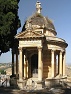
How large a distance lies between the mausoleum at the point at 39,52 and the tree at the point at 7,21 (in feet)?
6.21

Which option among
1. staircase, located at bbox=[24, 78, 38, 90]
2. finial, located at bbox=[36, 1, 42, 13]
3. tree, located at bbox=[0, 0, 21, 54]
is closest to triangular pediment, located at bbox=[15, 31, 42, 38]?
tree, located at bbox=[0, 0, 21, 54]

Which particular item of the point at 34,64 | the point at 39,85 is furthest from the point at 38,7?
the point at 39,85

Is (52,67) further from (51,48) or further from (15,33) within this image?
(15,33)

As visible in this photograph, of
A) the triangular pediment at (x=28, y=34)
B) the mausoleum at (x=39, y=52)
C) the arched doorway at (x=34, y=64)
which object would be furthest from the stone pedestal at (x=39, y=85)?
the triangular pediment at (x=28, y=34)

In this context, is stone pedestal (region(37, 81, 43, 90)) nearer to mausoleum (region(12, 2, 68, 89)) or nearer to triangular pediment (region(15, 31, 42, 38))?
mausoleum (region(12, 2, 68, 89))

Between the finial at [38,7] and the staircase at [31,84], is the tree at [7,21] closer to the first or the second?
the staircase at [31,84]

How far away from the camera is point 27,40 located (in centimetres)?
3144

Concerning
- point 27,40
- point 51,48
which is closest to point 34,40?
point 27,40

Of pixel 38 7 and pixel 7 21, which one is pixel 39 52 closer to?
pixel 7 21

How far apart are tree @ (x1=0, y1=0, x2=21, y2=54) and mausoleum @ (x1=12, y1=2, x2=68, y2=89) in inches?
74.5

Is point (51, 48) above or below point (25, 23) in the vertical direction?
below

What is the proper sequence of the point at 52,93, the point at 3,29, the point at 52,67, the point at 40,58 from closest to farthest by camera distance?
the point at 52,93 < the point at 3,29 < the point at 40,58 < the point at 52,67

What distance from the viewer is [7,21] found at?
96.2 ft

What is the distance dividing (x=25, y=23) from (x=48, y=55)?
605cm
